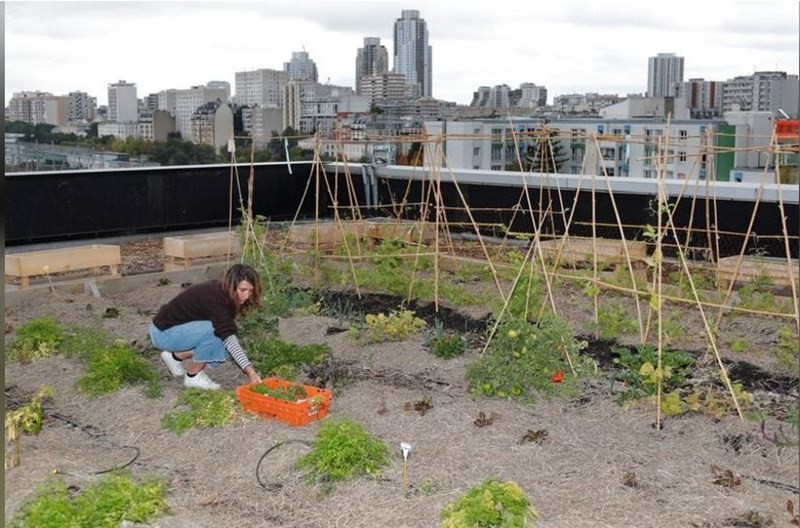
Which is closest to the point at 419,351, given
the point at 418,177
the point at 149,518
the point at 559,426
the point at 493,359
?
the point at 493,359

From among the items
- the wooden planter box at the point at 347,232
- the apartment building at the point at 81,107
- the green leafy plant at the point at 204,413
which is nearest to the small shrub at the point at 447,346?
the green leafy plant at the point at 204,413

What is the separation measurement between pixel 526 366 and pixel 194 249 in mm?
4961

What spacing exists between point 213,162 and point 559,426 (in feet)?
28.3

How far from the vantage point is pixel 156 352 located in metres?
6.42

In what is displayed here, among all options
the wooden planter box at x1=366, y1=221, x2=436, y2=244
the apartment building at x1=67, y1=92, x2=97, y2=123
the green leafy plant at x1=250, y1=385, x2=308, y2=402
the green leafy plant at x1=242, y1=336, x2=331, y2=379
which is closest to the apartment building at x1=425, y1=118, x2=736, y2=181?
→ the wooden planter box at x1=366, y1=221, x2=436, y2=244

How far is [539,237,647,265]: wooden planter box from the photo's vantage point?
8500mm

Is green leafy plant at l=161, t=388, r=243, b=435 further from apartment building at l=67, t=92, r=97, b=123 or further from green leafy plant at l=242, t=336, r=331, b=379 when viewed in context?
apartment building at l=67, t=92, r=97, b=123

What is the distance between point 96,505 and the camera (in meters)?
3.70

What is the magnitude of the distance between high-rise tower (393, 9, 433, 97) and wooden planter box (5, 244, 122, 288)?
771cm

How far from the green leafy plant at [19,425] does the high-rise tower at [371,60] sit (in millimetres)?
15070

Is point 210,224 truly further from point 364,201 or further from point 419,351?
point 419,351

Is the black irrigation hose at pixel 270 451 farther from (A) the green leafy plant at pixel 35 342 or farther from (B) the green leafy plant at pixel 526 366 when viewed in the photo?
(A) the green leafy plant at pixel 35 342

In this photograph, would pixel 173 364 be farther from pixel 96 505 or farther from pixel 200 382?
pixel 96 505

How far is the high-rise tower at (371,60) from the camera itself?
19500 mm
